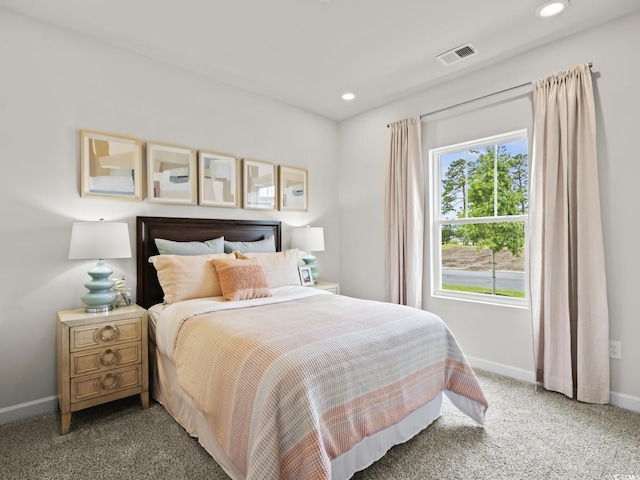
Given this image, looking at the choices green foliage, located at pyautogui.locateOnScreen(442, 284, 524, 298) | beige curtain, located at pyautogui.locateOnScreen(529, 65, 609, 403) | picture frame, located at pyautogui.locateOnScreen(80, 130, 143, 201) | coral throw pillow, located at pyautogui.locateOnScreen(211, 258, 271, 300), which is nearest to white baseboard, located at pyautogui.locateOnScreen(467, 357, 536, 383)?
beige curtain, located at pyautogui.locateOnScreen(529, 65, 609, 403)

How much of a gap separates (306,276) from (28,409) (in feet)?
7.84

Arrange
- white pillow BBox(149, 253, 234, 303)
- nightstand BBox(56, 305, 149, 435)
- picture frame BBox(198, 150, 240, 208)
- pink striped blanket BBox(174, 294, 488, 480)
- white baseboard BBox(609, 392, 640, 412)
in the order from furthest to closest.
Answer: picture frame BBox(198, 150, 240, 208)
white pillow BBox(149, 253, 234, 303)
white baseboard BBox(609, 392, 640, 412)
nightstand BBox(56, 305, 149, 435)
pink striped blanket BBox(174, 294, 488, 480)

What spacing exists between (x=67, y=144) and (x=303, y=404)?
2522mm

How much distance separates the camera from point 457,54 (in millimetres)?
2857

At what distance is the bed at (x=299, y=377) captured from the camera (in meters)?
1.37

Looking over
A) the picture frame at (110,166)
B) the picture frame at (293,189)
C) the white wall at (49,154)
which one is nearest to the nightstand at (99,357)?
the white wall at (49,154)

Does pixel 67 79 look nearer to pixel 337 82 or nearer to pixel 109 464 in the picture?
pixel 337 82

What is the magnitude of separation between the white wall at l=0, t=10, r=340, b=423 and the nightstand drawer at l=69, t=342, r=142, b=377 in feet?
1.64

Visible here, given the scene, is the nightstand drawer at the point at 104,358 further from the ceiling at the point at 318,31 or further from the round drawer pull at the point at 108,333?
the ceiling at the point at 318,31

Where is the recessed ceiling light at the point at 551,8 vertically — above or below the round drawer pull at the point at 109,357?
above

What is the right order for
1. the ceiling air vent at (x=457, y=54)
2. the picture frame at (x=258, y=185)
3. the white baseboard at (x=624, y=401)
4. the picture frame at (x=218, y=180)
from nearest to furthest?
the white baseboard at (x=624, y=401)
the ceiling air vent at (x=457, y=54)
the picture frame at (x=218, y=180)
the picture frame at (x=258, y=185)

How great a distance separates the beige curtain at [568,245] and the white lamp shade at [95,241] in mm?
3144

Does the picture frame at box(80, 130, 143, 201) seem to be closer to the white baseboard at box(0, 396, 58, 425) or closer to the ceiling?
the ceiling

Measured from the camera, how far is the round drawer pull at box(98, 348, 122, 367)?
2232 mm
